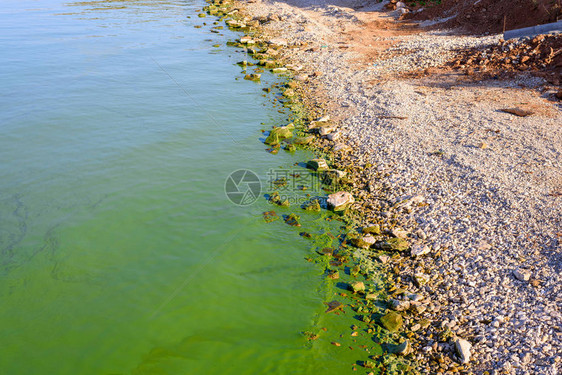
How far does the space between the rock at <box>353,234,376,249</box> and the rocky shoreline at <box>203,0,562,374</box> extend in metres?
0.04

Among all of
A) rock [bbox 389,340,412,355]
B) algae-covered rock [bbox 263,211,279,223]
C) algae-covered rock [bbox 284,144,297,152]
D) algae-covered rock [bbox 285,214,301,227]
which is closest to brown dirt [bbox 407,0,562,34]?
algae-covered rock [bbox 284,144,297,152]

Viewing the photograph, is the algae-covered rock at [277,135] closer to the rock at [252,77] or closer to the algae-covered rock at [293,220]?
the algae-covered rock at [293,220]

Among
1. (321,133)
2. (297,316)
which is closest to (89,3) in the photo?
(321,133)

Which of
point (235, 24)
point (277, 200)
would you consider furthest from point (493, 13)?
point (235, 24)

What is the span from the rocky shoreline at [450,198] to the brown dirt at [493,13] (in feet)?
6.83

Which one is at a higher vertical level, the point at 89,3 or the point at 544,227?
the point at 89,3

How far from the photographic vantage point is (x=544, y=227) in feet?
34.8

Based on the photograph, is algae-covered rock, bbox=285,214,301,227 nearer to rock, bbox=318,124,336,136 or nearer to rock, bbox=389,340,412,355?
rock, bbox=389,340,412,355

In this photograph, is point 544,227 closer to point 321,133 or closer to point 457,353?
point 457,353

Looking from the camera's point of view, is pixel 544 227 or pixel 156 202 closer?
pixel 544 227

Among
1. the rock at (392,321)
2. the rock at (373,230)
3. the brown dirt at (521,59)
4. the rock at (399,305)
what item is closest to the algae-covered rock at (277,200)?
the rock at (373,230)

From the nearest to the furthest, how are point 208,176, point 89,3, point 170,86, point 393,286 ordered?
point 393,286 → point 208,176 → point 170,86 → point 89,3

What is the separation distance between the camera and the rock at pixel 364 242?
11.1 meters

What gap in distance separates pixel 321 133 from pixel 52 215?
1067cm
